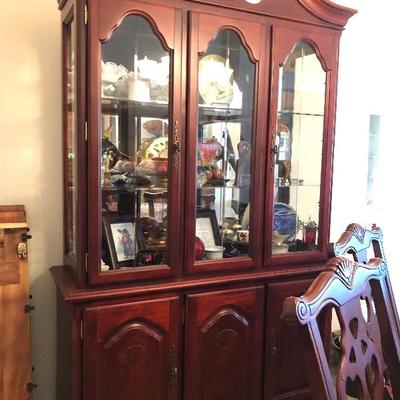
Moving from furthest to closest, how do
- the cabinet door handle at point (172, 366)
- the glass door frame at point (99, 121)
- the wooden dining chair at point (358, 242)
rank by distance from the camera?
the cabinet door handle at point (172, 366) < the glass door frame at point (99, 121) < the wooden dining chair at point (358, 242)

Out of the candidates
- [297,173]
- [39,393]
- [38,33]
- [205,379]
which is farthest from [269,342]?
[38,33]

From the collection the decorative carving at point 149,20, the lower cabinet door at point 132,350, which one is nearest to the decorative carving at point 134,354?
the lower cabinet door at point 132,350

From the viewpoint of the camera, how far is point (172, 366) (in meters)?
1.76

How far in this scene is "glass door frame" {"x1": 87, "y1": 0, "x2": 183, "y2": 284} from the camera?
152 centimetres

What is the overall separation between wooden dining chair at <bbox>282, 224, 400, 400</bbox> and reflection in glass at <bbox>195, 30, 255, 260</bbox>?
647 mm

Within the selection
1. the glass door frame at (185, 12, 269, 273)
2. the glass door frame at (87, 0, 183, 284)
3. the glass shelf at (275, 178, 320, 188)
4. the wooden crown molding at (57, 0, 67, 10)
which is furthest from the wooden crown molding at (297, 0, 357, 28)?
the wooden crown molding at (57, 0, 67, 10)

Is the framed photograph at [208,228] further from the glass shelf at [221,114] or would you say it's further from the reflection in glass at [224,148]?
the glass shelf at [221,114]

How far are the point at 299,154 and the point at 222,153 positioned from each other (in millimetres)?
429

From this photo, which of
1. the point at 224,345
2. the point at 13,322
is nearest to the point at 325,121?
the point at 224,345

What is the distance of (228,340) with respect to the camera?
188 centimetres

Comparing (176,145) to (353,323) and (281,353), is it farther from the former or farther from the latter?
(281,353)

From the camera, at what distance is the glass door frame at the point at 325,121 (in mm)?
1868

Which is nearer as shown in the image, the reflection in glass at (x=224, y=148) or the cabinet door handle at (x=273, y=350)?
the reflection in glass at (x=224, y=148)

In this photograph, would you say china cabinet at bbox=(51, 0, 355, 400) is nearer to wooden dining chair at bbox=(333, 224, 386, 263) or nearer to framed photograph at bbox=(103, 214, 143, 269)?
framed photograph at bbox=(103, 214, 143, 269)
